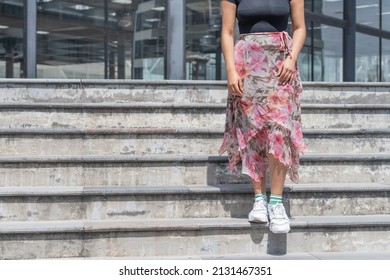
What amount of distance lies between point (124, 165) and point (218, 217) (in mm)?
784

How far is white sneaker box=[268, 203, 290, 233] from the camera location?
13.0 ft

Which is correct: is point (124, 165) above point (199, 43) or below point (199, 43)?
below

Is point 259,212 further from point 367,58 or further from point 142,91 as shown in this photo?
point 367,58

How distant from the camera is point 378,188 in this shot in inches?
174

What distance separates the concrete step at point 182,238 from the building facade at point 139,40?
4.59m

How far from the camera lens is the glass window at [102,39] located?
36.8 ft

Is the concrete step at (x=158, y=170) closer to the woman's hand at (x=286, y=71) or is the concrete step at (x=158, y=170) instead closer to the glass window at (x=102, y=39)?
the woman's hand at (x=286, y=71)

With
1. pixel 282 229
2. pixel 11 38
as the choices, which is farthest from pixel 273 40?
pixel 11 38

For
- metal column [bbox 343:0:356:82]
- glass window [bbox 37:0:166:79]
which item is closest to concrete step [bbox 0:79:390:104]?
glass window [bbox 37:0:166:79]

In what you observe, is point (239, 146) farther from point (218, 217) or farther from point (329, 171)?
point (329, 171)

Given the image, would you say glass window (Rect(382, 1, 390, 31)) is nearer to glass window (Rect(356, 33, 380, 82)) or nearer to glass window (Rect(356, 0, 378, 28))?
glass window (Rect(356, 0, 378, 28))

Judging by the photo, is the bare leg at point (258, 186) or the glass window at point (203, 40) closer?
the bare leg at point (258, 186)

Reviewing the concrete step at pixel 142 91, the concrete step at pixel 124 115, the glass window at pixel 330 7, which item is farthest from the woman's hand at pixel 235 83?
the glass window at pixel 330 7
